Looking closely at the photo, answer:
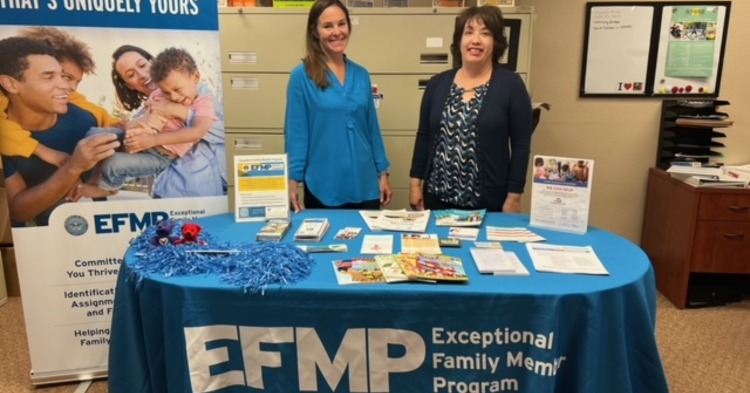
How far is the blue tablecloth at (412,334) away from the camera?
1.29m

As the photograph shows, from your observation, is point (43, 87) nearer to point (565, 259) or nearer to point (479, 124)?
point (479, 124)

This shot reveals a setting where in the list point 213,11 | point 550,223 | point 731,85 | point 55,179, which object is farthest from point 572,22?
point 55,179

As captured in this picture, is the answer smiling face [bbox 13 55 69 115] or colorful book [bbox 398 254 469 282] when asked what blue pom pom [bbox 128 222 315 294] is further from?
smiling face [bbox 13 55 69 115]

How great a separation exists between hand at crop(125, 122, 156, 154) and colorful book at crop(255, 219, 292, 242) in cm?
59

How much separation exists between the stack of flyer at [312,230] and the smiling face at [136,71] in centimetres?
79

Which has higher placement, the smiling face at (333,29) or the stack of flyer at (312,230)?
the smiling face at (333,29)

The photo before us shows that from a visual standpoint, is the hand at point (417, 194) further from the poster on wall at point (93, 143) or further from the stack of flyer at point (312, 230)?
the poster on wall at point (93, 143)

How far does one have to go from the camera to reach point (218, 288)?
1.34 meters

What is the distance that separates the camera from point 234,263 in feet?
4.71

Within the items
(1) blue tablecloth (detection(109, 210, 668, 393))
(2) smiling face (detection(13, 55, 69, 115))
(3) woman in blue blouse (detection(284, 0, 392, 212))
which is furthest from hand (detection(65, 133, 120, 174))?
(1) blue tablecloth (detection(109, 210, 668, 393))

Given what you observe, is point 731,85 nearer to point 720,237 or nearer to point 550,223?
point 720,237

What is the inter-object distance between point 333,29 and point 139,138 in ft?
2.74

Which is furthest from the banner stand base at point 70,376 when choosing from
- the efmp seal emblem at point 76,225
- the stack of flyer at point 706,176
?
the stack of flyer at point 706,176

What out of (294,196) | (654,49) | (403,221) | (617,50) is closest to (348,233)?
(403,221)
